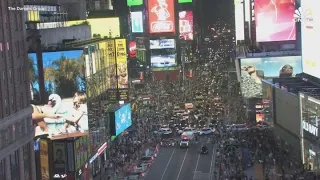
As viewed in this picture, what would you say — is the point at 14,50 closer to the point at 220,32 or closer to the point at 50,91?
the point at 50,91

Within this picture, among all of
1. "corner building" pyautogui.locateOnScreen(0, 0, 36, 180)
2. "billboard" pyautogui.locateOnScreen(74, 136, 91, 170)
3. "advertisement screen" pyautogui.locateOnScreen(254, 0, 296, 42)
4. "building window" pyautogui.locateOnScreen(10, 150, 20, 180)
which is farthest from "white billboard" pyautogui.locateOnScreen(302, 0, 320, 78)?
"advertisement screen" pyautogui.locateOnScreen(254, 0, 296, 42)

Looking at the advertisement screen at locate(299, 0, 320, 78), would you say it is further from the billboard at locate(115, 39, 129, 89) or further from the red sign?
the red sign

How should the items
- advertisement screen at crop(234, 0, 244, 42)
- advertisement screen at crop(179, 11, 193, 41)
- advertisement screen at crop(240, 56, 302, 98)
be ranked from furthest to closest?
advertisement screen at crop(234, 0, 244, 42)
advertisement screen at crop(179, 11, 193, 41)
advertisement screen at crop(240, 56, 302, 98)

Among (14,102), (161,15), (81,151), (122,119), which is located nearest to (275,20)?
(161,15)

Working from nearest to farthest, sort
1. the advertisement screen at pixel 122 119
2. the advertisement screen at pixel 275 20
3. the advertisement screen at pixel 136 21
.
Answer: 1. the advertisement screen at pixel 122 119
2. the advertisement screen at pixel 275 20
3. the advertisement screen at pixel 136 21

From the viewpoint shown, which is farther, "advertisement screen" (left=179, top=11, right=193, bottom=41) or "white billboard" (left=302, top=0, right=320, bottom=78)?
"advertisement screen" (left=179, top=11, right=193, bottom=41)

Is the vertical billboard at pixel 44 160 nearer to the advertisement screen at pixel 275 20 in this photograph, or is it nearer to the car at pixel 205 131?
the car at pixel 205 131

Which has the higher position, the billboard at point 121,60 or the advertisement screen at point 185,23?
the advertisement screen at point 185,23

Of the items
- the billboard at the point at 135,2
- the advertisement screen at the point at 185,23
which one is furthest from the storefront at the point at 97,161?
the advertisement screen at the point at 185,23
